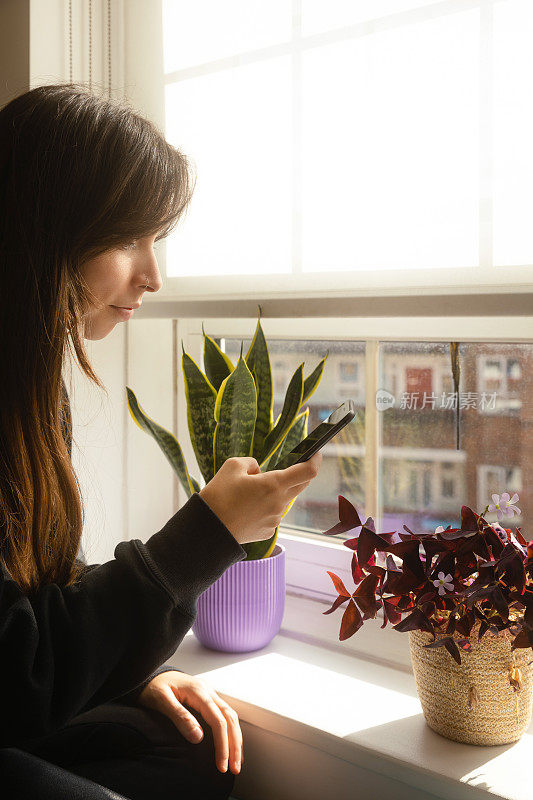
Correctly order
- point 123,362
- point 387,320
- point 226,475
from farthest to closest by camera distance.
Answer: point 123,362 → point 387,320 → point 226,475

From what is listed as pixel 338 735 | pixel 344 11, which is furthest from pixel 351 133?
pixel 338 735

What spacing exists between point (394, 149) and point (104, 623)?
932 millimetres

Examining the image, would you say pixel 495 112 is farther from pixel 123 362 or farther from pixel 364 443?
pixel 123 362

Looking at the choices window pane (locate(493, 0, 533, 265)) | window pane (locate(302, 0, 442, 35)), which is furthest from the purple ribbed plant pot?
window pane (locate(302, 0, 442, 35))

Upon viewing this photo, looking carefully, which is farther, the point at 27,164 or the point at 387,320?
the point at 387,320

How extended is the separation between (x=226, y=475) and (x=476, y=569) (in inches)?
14.0

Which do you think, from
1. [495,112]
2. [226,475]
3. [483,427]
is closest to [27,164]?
[226,475]

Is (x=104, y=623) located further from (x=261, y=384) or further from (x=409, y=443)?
(x=409, y=443)

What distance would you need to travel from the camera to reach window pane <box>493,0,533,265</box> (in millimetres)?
1207

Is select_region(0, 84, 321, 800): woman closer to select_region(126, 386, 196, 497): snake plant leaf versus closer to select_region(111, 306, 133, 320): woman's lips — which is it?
select_region(111, 306, 133, 320): woman's lips

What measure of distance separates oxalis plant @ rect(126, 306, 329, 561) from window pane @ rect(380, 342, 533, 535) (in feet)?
0.59

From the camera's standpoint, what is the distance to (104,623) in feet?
2.90

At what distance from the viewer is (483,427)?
135 cm

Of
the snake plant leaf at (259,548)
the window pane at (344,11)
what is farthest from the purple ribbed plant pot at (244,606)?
the window pane at (344,11)
